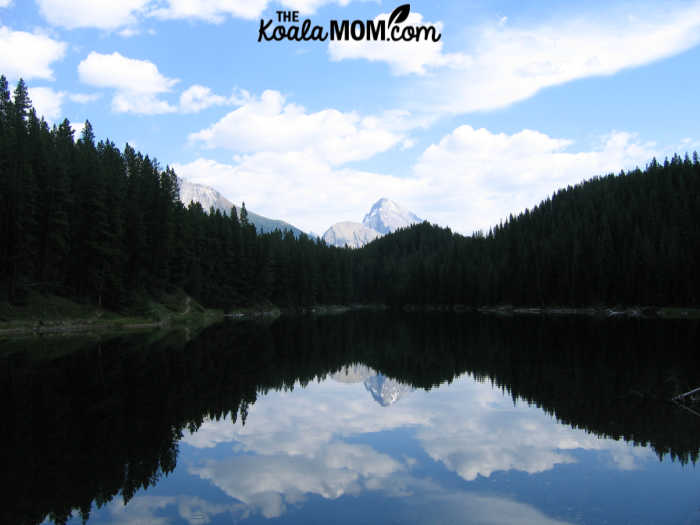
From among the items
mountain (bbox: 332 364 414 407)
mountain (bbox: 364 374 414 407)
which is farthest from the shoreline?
mountain (bbox: 364 374 414 407)

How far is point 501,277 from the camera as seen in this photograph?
5645 inches

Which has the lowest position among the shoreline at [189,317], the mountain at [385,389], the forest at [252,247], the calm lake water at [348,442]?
the mountain at [385,389]

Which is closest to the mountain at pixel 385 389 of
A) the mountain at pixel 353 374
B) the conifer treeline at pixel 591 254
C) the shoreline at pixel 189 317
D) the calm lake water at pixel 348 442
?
the calm lake water at pixel 348 442

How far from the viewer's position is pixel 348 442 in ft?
57.4

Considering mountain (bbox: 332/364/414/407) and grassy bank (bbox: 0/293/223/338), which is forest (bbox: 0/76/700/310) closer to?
grassy bank (bbox: 0/293/223/338)

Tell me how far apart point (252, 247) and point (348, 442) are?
336 ft

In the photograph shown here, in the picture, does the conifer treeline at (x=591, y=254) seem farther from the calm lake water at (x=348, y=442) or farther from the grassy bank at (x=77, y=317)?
the grassy bank at (x=77, y=317)

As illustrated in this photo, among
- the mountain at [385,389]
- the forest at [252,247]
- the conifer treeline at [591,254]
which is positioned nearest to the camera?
the mountain at [385,389]

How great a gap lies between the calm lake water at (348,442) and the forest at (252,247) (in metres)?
33.3

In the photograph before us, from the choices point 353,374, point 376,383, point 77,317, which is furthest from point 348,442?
point 77,317

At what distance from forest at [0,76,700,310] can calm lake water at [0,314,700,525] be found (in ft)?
109

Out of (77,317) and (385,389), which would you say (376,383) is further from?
(77,317)

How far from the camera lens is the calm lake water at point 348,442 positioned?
11.8 meters

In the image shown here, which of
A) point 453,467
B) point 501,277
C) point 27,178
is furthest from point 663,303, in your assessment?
point 27,178
